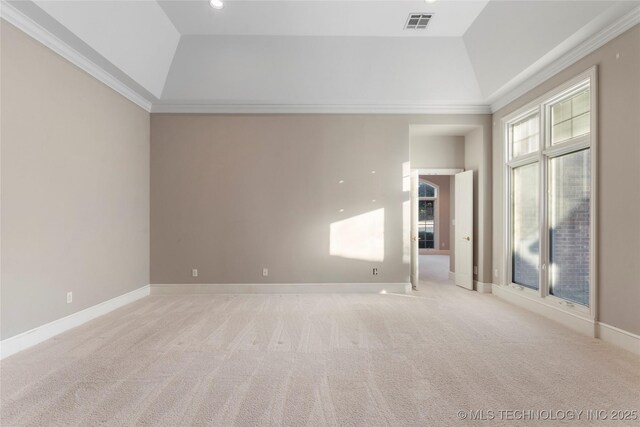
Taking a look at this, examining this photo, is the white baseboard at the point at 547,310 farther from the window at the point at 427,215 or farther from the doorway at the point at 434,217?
the window at the point at 427,215

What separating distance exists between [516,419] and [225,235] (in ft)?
14.6

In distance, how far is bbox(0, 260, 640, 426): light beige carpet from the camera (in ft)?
6.36

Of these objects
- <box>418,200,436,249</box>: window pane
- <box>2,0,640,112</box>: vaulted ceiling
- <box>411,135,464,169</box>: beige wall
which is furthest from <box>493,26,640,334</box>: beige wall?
<box>418,200,436,249</box>: window pane

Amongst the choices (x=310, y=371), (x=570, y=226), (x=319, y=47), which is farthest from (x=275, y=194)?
(x=570, y=226)

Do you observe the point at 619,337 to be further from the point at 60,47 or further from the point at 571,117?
the point at 60,47

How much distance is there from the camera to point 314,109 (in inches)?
198

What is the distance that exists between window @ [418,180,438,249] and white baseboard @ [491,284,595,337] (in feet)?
23.3

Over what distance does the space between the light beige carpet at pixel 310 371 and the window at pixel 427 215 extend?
8.22m

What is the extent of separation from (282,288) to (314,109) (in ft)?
10.7

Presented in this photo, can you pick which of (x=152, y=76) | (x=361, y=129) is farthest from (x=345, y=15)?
(x=152, y=76)

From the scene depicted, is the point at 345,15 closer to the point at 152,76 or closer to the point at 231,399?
the point at 152,76

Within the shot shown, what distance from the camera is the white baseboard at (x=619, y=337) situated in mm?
2732

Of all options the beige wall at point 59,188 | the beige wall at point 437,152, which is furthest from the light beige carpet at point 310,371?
the beige wall at point 437,152

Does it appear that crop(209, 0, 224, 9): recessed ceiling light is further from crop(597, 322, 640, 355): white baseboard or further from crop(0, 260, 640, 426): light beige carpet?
crop(597, 322, 640, 355): white baseboard
